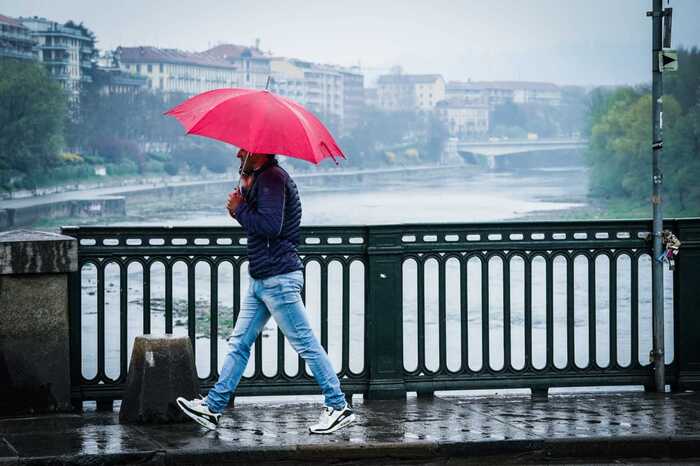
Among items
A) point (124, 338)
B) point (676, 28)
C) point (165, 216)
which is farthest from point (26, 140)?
point (124, 338)

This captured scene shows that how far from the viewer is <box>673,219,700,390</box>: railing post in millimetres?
7555

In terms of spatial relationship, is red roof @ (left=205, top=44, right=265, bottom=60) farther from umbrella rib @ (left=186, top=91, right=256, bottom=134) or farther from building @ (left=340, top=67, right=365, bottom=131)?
umbrella rib @ (left=186, top=91, right=256, bottom=134)

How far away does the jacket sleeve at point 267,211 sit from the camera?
19.3 feet

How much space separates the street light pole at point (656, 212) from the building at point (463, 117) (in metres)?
129

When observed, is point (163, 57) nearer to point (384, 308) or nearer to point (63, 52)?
point (63, 52)

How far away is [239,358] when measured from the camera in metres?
6.14

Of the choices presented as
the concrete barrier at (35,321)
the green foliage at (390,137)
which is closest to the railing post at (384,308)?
the concrete barrier at (35,321)

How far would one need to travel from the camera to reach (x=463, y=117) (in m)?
138

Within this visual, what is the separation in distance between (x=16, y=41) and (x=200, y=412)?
10955cm

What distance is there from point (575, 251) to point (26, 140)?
312 feet

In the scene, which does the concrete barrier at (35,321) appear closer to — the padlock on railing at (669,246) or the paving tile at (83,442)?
the paving tile at (83,442)

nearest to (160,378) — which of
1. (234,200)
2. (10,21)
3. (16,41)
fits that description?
(234,200)

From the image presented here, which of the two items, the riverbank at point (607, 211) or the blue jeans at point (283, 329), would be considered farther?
Result: the riverbank at point (607, 211)

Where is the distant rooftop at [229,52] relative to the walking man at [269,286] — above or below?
above
